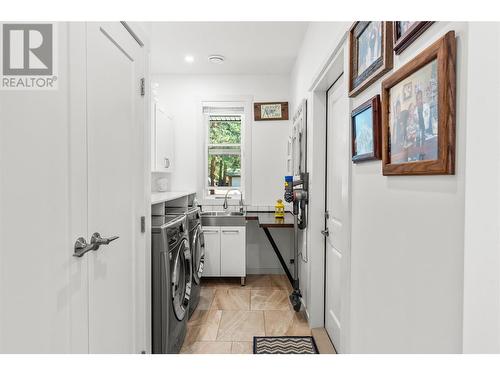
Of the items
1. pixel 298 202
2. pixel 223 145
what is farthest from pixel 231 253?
pixel 223 145

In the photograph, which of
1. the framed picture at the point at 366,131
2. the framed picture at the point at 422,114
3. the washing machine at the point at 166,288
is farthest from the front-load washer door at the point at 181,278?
the framed picture at the point at 422,114

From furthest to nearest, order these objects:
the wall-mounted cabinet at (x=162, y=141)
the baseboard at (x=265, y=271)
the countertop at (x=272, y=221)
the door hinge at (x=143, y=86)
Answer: the baseboard at (x=265, y=271) < the wall-mounted cabinet at (x=162, y=141) < the countertop at (x=272, y=221) < the door hinge at (x=143, y=86)

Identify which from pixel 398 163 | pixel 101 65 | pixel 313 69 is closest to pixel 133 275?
pixel 101 65

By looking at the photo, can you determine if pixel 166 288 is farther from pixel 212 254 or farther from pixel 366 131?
pixel 212 254

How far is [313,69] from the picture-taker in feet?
7.88

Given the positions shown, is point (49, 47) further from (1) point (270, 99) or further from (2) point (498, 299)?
(1) point (270, 99)

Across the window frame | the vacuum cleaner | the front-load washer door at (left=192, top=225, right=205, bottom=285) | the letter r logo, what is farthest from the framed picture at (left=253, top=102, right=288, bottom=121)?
the letter r logo

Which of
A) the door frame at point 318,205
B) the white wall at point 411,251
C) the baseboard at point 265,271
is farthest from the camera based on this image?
the baseboard at point 265,271

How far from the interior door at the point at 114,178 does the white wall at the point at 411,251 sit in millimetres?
1093

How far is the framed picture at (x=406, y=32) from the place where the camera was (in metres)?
0.85

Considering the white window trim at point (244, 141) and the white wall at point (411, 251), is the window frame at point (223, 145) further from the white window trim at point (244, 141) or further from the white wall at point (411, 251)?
the white wall at point (411, 251)

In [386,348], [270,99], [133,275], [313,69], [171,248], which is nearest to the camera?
[386,348]

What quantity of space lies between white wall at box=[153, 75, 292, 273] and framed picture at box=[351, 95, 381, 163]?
8.45 ft

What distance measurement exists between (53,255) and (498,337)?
3.81 ft
